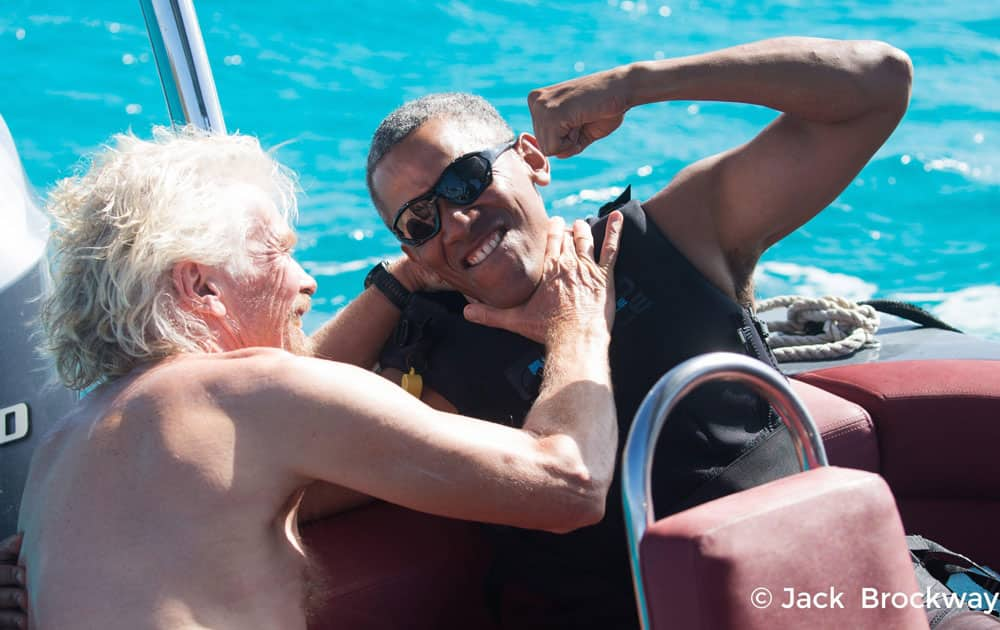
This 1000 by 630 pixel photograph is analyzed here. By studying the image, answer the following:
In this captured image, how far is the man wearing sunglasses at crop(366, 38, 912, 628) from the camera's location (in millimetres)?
2234

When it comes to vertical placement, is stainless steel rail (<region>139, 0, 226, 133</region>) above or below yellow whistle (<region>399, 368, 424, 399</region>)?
above

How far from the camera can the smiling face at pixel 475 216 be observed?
7.86 ft

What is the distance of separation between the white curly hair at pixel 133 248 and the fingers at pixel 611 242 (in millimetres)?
808

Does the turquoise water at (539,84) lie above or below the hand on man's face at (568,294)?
below

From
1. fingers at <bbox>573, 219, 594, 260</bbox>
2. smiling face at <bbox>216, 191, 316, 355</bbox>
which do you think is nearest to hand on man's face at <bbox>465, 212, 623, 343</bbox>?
fingers at <bbox>573, 219, 594, 260</bbox>

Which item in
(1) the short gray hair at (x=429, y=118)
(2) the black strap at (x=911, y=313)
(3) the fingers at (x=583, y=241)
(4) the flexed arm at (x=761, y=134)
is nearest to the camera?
(4) the flexed arm at (x=761, y=134)

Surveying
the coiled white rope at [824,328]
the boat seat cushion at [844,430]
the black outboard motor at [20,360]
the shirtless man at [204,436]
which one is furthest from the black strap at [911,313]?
the black outboard motor at [20,360]

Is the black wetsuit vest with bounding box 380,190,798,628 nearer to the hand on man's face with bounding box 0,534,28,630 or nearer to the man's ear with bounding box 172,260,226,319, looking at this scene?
the man's ear with bounding box 172,260,226,319

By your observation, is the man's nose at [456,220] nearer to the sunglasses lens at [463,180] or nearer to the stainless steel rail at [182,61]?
the sunglasses lens at [463,180]

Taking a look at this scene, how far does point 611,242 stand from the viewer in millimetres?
2338

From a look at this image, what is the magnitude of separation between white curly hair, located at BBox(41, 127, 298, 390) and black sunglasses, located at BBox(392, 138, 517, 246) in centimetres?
50

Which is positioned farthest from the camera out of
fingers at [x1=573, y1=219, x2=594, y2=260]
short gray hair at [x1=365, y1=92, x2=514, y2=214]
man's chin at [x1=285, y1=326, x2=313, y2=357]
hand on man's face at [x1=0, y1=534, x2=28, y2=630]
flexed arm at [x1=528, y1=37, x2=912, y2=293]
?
short gray hair at [x1=365, y1=92, x2=514, y2=214]

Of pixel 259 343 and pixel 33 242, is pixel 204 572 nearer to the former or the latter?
pixel 259 343

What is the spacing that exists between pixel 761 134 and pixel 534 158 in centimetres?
58
